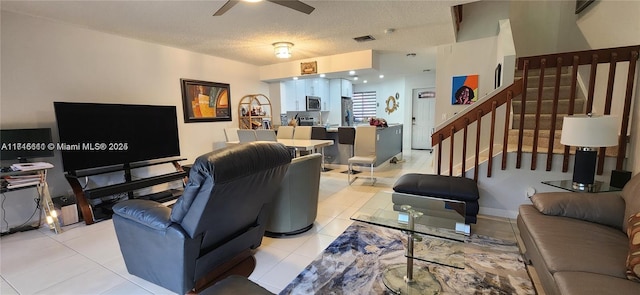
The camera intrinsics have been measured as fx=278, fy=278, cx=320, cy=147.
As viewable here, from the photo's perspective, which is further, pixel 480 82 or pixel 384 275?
pixel 480 82

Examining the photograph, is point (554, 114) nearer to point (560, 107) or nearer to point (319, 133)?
point (560, 107)

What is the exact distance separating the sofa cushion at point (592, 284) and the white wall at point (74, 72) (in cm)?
486

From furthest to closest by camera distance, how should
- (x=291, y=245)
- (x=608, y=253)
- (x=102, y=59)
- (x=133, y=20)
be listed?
(x=102, y=59), (x=133, y=20), (x=291, y=245), (x=608, y=253)

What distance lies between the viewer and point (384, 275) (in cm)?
203

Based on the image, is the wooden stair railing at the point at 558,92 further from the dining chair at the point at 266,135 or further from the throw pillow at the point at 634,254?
the dining chair at the point at 266,135

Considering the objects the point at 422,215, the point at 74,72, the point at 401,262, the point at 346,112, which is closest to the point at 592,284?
the point at 422,215

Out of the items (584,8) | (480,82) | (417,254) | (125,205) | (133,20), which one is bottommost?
(417,254)

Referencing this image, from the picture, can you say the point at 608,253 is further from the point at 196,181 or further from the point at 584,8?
the point at 584,8

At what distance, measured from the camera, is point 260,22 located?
142 inches

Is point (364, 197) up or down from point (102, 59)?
down

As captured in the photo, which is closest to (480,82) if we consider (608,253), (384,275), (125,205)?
(608,253)

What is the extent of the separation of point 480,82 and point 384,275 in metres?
3.84

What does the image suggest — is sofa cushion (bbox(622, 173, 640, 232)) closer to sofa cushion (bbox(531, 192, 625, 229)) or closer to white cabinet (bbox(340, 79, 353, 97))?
sofa cushion (bbox(531, 192, 625, 229))

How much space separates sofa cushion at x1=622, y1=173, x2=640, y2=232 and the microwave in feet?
20.7
